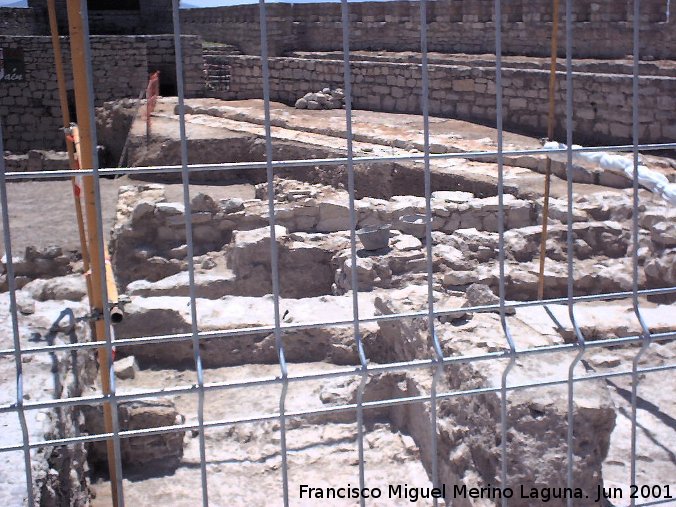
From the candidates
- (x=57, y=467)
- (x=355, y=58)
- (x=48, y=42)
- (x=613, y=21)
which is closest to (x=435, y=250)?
(x=57, y=467)

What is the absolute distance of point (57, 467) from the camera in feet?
12.1

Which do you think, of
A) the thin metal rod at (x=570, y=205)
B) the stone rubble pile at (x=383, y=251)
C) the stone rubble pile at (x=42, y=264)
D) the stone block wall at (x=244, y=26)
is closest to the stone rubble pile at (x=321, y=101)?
the stone block wall at (x=244, y=26)

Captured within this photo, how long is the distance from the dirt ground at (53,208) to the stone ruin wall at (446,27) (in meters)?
7.25

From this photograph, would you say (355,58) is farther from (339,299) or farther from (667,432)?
(667,432)

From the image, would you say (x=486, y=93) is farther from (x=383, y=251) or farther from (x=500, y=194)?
(x=500, y=194)

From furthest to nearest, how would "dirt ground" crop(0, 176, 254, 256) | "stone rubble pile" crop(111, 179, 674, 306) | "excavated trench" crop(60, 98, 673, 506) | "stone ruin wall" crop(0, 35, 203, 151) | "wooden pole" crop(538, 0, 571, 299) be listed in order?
1. "stone ruin wall" crop(0, 35, 203, 151)
2. "dirt ground" crop(0, 176, 254, 256)
3. "stone rubble pile" crop(111, 179, 674, 306)
4. "excavated trench" crop(60, 98, 673, 506)
5. "wooden pole" crop(538, 0, 571, 299)

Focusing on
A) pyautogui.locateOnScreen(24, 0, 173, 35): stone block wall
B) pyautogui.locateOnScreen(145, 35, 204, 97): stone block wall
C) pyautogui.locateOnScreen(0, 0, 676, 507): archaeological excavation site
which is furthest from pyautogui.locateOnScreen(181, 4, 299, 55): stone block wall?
pyautogui.locateOnScreen(0, 0, 676, 507): archaeological excavation site

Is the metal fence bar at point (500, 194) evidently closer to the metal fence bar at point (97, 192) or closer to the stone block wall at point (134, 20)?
the metal fence bar at point (97, 192)

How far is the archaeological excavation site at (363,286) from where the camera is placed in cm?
232

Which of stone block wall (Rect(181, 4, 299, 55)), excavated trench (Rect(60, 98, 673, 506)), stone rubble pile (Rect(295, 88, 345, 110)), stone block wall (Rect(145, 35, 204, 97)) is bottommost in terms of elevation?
excavated trench (Rect(60, 98, 673, 506))

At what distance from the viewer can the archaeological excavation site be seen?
232 centimetres

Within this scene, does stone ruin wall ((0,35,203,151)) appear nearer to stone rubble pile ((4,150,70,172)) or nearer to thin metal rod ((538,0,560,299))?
stone rubble pile ((4,150,70,172))

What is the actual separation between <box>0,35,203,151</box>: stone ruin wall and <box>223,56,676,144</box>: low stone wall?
4.96 ft

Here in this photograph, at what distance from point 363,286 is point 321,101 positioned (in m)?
9.85
